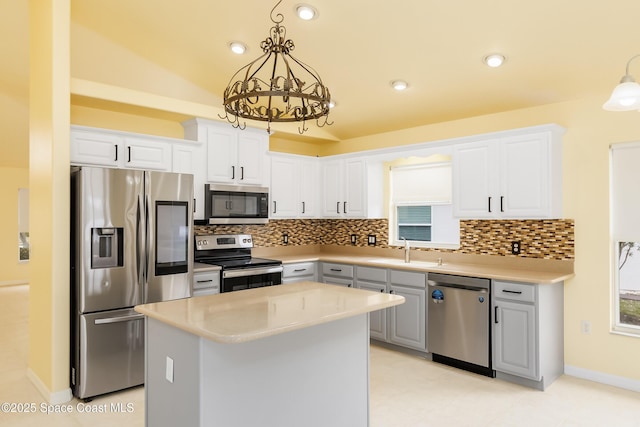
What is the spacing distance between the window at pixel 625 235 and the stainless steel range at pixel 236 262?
3221mm

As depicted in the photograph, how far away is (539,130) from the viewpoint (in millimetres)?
3754

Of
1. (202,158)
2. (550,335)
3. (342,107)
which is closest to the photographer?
(550,335)

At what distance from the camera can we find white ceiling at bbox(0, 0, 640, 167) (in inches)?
A: 117

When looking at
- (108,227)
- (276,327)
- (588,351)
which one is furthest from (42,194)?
(588,351)

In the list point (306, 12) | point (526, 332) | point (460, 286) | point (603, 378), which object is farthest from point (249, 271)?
point (603, 378)

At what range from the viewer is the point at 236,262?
4.60 meters

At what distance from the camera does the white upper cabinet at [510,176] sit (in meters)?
3.73

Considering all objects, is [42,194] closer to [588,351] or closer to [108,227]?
[108,227]

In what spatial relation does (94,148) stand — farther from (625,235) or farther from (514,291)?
Result: (625,235)

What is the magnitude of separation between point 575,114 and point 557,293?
64.2 inches

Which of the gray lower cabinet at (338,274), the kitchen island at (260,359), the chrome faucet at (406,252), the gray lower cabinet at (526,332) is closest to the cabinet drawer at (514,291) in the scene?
the gray lower cabinet at (526,332)

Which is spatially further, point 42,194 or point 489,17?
point 42,194

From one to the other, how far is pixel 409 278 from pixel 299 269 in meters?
1.34

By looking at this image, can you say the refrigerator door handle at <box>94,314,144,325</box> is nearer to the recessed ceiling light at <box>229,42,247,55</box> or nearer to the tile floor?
the tile floor
